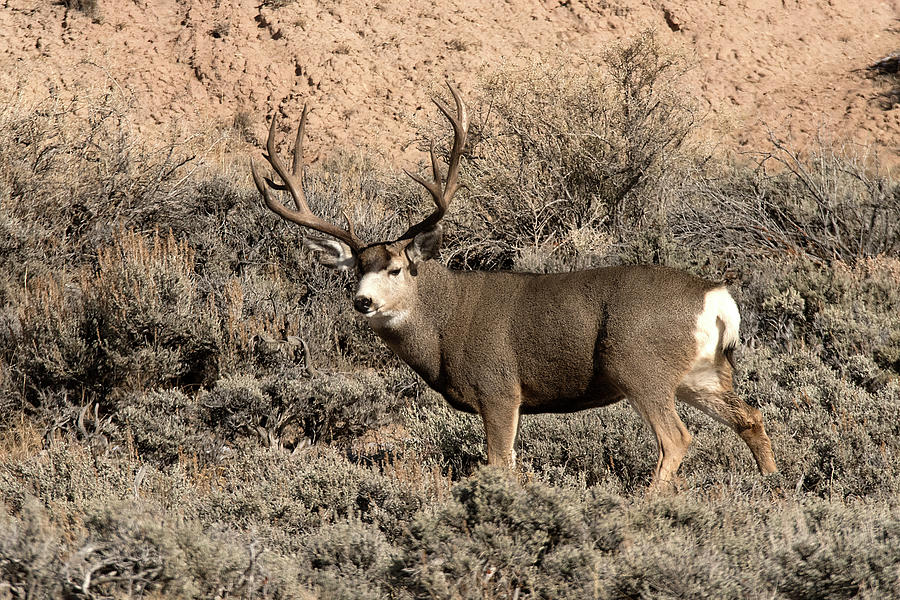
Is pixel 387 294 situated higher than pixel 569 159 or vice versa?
pixel 387 294

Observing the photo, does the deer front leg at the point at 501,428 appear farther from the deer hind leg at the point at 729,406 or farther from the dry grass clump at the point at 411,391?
the deer hind leg at the point at 729,406

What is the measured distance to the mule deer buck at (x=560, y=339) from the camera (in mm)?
4949

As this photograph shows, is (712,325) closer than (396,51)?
Yes

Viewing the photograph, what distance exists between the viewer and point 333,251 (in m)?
5.83

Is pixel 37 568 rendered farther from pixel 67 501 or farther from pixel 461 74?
pixel 461 74

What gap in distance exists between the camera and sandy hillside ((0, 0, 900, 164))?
65.1 feet

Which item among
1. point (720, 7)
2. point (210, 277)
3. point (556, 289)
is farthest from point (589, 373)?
point (720, 7)

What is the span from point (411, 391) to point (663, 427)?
3175 millimetres

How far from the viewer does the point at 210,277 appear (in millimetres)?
8766

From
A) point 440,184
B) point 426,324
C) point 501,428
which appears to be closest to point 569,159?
point 440,184

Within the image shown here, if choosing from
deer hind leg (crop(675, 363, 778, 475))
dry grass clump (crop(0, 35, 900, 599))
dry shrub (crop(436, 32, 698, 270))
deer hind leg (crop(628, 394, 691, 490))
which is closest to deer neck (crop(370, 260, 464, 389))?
dry grass clump (crop(0, 35, 900, 599))

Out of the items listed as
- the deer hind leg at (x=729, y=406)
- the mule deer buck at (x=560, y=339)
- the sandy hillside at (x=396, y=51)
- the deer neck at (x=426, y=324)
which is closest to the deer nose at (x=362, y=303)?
the mule deer buck at (x=560, y=339)

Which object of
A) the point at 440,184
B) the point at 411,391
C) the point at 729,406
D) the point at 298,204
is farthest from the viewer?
the point at 411,391

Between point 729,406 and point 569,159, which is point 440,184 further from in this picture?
point 569,159
